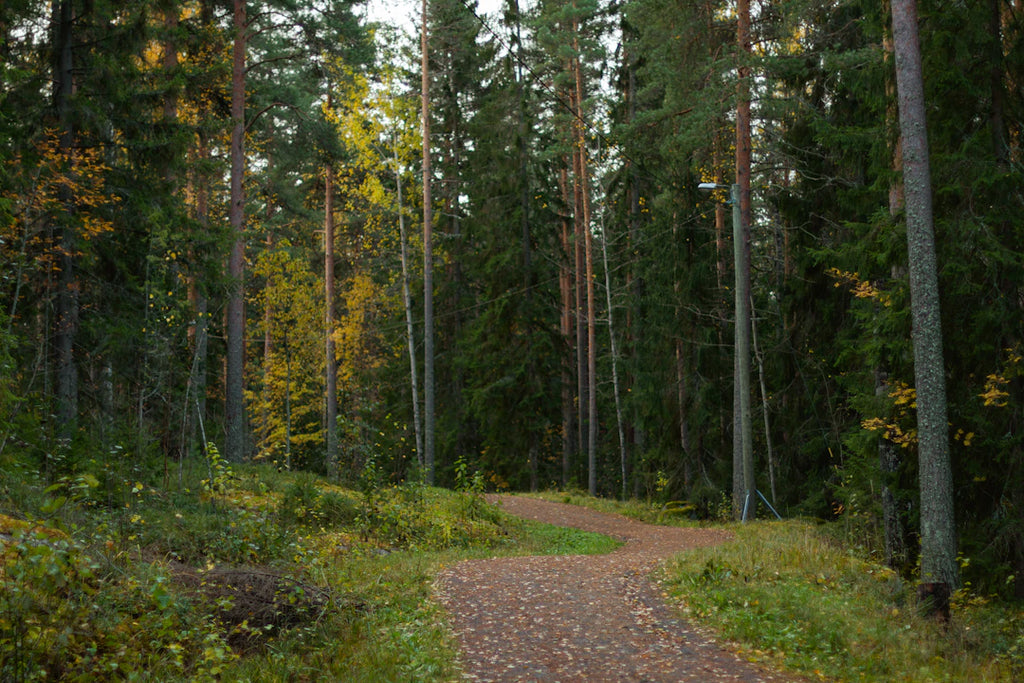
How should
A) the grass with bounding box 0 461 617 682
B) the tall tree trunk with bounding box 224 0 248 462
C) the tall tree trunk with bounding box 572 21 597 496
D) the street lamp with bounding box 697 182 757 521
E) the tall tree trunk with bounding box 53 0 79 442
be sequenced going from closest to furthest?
the grass with bounding box 0 461 617 682
the tall tree trunk with bounding box 53 0 79 442
the street lamp with bounding box 697 182 757 521
the tall tree trunk with bounding box 224 0 248 462
the tall tree trunk with bounding box 572 21 597 496

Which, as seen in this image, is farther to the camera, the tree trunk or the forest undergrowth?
the tree trunk

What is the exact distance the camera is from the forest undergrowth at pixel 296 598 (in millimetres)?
4855

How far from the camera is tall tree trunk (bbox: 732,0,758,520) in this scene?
15.9m

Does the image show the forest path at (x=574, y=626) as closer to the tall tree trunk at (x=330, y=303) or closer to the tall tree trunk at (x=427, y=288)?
the tall tree trunk at (x=427, y=288)

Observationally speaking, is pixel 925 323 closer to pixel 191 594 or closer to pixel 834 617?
pixel 834 617

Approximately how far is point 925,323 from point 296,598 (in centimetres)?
803

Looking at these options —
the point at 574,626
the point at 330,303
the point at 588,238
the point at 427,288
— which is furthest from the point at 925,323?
the point at 330,303

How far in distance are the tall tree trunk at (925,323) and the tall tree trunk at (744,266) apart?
20.8 ft

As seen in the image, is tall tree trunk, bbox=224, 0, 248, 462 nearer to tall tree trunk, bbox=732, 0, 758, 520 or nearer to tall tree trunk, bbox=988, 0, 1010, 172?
tall tree trunk, bbox=732, 0, 758, 520

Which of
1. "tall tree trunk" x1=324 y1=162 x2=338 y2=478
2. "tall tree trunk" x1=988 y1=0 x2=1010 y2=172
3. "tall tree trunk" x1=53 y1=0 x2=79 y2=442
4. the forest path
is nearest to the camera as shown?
the forest path

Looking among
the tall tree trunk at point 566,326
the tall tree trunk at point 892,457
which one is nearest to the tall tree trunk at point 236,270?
the tall tree trunk at point 566,326

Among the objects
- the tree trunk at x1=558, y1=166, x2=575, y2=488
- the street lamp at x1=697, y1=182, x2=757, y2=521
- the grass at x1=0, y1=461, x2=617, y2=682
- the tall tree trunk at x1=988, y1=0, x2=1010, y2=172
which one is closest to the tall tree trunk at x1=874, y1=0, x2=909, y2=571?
the tall tree trunk at x1=988, y1=0, x2=1010, y2=172

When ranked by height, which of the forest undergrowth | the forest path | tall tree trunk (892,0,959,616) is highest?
tall tree trunk (892,0,959,616)

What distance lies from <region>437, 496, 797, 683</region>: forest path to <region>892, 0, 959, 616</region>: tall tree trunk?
11.7ft
